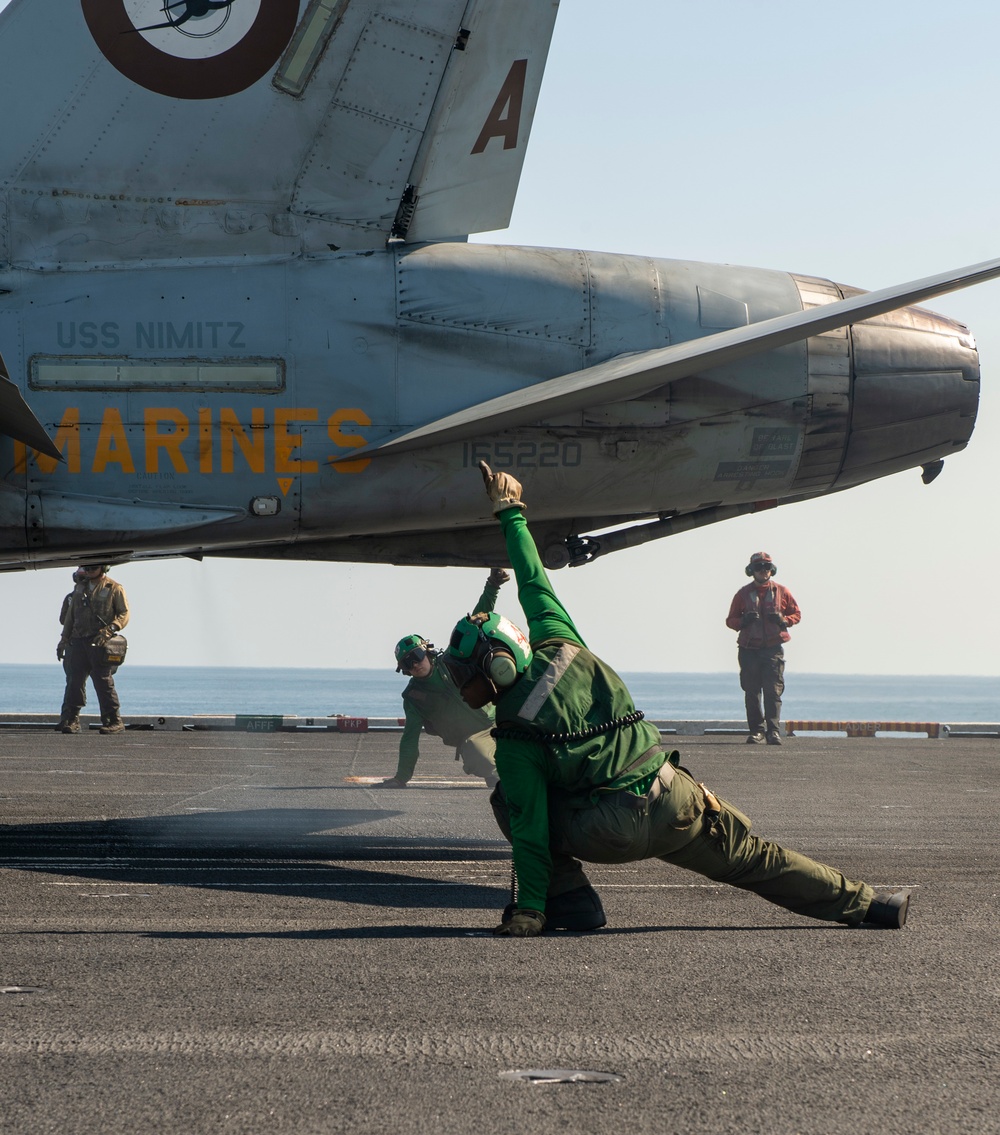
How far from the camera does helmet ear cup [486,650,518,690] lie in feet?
18.1

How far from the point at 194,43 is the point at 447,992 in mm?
6618

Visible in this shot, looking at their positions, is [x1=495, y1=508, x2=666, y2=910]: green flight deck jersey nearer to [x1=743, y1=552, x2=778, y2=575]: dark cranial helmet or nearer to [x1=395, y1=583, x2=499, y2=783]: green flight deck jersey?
[x1=395, y1=583, x2=499, y2=783]: green flight deck jersey

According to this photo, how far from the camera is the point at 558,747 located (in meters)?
5.59

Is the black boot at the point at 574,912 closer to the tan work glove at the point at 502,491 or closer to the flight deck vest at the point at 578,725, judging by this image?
the flight deck vest at the point at 578,725

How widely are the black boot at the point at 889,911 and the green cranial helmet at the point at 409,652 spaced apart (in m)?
5.39

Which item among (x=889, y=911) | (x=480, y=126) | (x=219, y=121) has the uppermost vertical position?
(x=480, y=126)

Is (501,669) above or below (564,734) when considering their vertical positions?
above

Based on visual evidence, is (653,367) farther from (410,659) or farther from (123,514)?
(410,659)

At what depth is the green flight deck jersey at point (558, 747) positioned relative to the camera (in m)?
5.55

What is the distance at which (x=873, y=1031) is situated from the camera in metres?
3.92

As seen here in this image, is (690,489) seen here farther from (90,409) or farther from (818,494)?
(90,409)

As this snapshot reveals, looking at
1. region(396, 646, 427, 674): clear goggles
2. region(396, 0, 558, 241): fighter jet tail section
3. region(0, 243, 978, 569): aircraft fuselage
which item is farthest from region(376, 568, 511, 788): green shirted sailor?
region(396, 0, 558, 241): fighter jet tail section

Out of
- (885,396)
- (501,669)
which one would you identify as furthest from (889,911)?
(885,396)

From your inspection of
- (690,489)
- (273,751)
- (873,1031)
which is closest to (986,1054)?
(873,1031)
